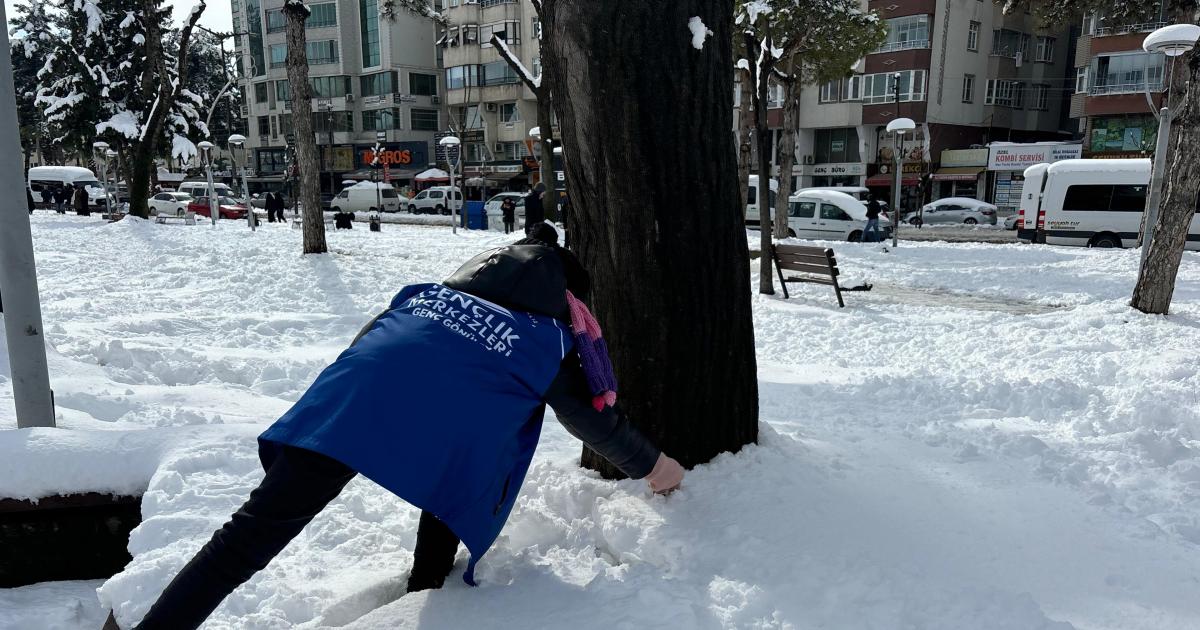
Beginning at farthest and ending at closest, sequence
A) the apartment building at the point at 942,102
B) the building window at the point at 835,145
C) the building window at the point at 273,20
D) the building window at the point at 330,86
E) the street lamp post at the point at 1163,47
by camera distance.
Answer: the building window at the point at 273,20 → the building window at the point at 330,86 → the building window at the point at 835,145 → the apartment building at the point at 942,102 → the street lamp post at the point at 1163,47

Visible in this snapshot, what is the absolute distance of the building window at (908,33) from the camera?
1478 inches

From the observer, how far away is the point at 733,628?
2209 mm

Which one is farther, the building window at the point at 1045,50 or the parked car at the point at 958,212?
the building window at the point at 1045,50

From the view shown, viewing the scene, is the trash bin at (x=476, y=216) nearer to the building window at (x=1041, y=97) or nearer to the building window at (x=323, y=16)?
the building window at (x=1041, y=97)

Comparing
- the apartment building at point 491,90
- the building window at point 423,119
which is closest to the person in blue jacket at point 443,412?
the apartment building at point 491,90

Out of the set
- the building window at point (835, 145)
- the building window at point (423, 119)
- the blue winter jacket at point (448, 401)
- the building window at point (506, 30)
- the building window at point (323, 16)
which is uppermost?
the building window at point (323, 16)

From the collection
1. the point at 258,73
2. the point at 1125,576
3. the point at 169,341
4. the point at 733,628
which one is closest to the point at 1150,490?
the point at 1125,576

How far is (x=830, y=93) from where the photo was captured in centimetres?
4050

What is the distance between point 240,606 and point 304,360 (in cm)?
419

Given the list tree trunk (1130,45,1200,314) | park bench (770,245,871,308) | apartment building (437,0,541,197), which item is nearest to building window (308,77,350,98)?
apartment building (437,0,541,197)

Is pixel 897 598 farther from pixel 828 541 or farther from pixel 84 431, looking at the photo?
pixel 84 431

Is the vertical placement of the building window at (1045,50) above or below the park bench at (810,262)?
above

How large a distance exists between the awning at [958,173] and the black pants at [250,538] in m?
40.6

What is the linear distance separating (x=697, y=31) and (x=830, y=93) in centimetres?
4051
